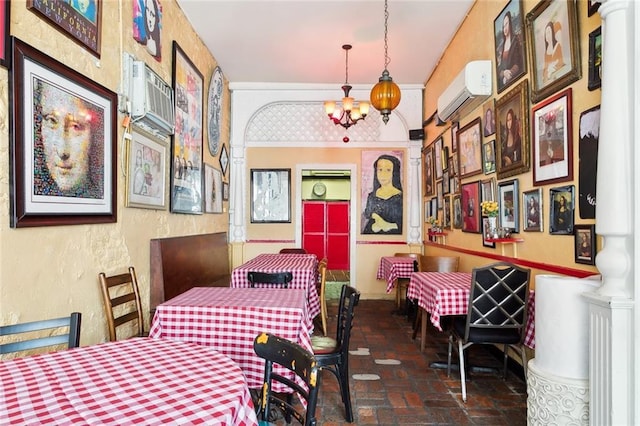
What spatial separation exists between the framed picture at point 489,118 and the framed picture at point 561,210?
1277 mm

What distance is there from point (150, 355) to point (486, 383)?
9.41 feet

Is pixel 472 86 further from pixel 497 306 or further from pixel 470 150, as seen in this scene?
pixel 497 306

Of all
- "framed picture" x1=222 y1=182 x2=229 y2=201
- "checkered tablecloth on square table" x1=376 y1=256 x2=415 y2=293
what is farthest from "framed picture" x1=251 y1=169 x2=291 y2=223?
"checkered tablecloth on square table" x1=376 y1=256 x2=415 y2=293

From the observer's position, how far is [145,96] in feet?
10.5

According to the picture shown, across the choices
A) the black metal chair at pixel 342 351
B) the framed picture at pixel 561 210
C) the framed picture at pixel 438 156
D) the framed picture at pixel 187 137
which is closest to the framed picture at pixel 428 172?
the framed picture at pixel 438 156

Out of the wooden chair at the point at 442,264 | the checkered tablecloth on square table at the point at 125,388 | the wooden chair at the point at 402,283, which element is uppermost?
the checkered tablecloth on square table at the point at 125,388

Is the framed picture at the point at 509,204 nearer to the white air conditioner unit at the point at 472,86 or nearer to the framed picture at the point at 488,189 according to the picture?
the framed picture at the point at 488,189

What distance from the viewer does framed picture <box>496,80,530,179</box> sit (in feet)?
10.8

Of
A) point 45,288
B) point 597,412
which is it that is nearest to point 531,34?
point 597,412

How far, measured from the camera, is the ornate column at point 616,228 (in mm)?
1709

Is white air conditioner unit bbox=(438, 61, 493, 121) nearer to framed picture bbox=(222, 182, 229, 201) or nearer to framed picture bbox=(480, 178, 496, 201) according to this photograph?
framed picture bbox=(480, 178, 496, 201)

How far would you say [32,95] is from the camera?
2.10m

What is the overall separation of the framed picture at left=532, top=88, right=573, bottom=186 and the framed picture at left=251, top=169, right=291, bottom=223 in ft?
15.0

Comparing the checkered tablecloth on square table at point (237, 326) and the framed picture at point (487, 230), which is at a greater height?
the framed picture at point (487, 230)
